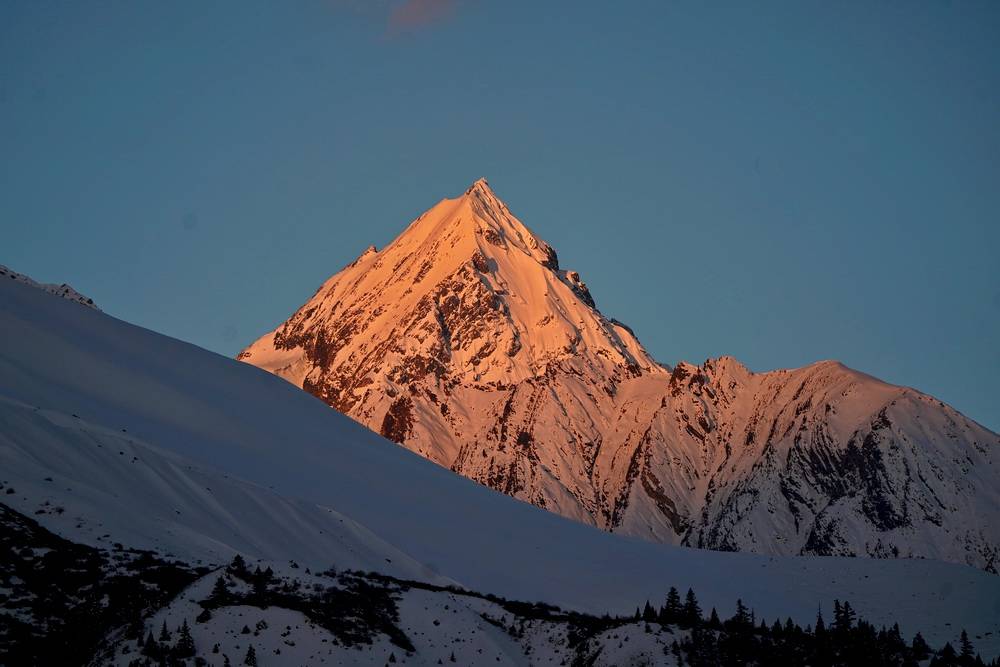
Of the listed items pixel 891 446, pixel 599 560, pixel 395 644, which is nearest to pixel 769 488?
pixel 891 446

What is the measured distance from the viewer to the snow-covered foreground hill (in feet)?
179

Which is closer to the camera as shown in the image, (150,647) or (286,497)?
(150,647)

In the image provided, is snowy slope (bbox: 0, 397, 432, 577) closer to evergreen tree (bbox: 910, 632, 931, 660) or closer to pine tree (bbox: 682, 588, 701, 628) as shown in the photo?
pine tree (bbox: 682, 588, 701, 628)

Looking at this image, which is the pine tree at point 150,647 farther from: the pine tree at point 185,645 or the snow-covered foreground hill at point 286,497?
the snow-covered foreground hill at point 286,497

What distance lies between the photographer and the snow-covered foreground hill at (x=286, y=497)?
54.5 meters

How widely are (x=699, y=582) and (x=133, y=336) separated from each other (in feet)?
138

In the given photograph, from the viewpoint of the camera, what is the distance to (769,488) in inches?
7096

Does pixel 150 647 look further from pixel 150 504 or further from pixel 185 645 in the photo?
pixel 150 504

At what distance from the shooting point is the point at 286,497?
6462cm

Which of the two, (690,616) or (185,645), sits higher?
(690,616)

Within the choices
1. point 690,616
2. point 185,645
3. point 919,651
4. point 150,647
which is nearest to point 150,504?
point 690,616

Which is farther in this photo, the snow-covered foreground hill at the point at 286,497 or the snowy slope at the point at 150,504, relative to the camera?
the snow-covered foreground hill at the point at 286,497

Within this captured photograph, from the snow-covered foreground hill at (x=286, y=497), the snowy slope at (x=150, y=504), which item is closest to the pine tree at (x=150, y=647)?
the snowy slope at (x=150, y=504)

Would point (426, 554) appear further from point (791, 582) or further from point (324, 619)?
point (324, 619)
